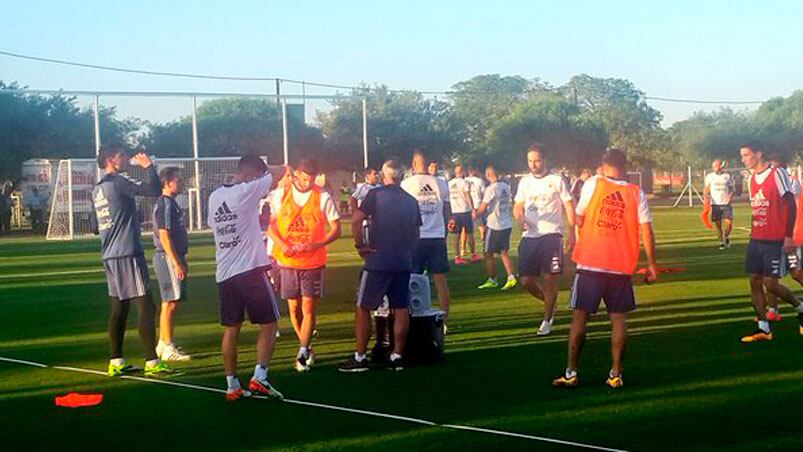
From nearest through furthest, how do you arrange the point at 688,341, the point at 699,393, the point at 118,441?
the point at 118,441 → the point at 699,393 → the point at 688,341

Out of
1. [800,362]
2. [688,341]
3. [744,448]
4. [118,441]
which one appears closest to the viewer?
[744,448]

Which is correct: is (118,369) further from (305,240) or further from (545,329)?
(545,329)

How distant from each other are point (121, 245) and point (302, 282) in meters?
1.75

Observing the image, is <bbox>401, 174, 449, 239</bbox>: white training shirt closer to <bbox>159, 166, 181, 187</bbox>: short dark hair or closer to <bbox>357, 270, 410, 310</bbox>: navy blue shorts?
<bbox>357, 270, 410, 310</bbox>: navy blue shorts

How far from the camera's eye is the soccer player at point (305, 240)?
11055mm

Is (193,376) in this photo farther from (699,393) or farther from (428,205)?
(699,393)

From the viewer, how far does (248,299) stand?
370 inches

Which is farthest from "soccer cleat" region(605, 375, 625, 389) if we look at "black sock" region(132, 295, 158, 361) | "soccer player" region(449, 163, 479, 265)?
"soccer player" region(449, 163, 479, 265)

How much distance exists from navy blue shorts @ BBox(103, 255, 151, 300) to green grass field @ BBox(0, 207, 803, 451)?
83 centimetres

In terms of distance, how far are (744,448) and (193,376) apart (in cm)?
548

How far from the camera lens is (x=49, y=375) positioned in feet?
36.8

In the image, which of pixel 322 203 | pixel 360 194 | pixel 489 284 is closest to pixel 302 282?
pixel 322 203

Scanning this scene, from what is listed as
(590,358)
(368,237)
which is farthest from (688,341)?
(368,237)

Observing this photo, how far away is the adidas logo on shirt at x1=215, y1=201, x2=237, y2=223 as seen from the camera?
9383 millimetres
